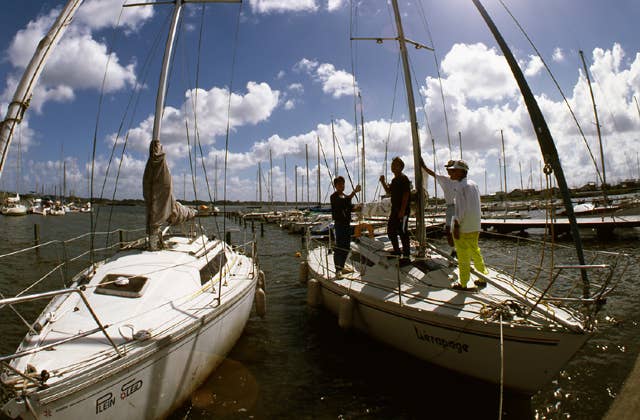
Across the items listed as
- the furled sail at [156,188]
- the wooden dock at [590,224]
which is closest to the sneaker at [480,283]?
the furled sail at [156,188]

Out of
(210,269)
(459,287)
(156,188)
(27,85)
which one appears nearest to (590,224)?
(459,287)

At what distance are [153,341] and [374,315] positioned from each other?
12.6 feet

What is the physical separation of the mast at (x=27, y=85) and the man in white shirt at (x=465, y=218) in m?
5.46

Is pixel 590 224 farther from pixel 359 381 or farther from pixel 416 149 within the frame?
pixel 359 381

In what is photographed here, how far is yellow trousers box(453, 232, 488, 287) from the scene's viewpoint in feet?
17.9

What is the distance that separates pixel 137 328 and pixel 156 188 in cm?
316

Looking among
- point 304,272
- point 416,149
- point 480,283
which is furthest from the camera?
point 304,272

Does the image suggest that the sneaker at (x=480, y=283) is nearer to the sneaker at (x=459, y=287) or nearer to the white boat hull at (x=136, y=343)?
the sneaker at (x=459, y=287)

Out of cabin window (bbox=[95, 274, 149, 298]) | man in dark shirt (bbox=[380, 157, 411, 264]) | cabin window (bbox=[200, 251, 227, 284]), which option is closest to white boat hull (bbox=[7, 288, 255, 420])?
cabin window (bbox=[200, 251, 227, 284])

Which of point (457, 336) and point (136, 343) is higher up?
point (136, 343)

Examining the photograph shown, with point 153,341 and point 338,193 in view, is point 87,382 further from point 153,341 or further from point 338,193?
point 338,193

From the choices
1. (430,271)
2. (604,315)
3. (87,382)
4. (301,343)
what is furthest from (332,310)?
(604,315)

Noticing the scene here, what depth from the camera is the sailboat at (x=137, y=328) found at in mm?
3215

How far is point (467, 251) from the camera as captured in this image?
552 centimetres
